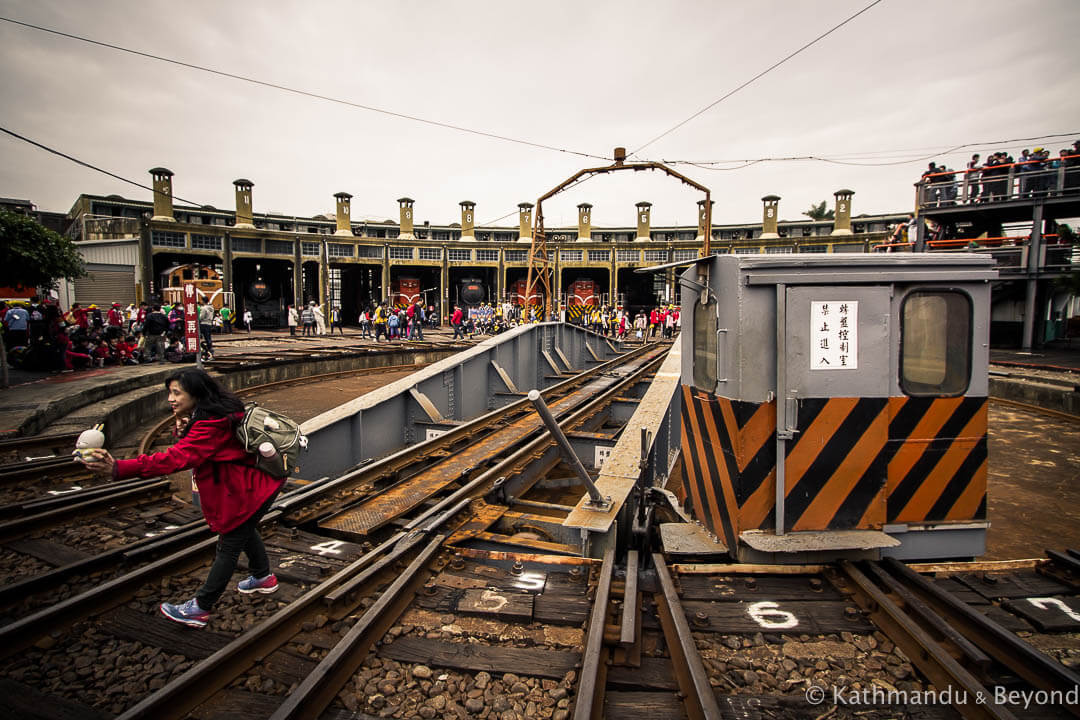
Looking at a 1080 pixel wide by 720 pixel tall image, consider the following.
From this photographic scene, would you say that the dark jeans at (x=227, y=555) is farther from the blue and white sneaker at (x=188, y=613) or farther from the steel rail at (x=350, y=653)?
the steel rail at (x=350, y=653)

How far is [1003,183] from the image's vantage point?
2027 centimetres

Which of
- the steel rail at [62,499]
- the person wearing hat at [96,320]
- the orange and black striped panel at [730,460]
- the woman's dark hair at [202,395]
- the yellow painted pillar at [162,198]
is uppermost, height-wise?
the yellow painted pillar at [162,198]

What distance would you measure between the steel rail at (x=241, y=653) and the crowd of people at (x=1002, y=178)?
26.3 m

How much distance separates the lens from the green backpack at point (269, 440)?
304cm

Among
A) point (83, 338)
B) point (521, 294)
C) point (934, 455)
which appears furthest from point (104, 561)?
point (521, 294)

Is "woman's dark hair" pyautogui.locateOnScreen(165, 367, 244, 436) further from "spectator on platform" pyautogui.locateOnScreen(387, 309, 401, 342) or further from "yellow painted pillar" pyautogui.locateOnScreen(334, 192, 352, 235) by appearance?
"yellow painted pillar" pyautogui.locateOnScreen(334, 192, 352, 235)

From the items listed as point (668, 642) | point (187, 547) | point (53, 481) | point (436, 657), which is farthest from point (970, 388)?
point (53, 481)

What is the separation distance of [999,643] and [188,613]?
4.53 m

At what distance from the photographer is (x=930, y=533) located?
3660 mm

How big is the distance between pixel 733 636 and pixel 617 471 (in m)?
2.17

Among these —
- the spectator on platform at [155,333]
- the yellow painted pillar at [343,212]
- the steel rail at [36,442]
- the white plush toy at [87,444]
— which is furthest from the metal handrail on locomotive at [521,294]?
the white plush toy at [87,444]

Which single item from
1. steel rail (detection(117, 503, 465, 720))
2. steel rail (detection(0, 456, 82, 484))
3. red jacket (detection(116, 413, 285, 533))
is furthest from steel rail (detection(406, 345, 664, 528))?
steel rail (detection(0, 456, 82, 484))

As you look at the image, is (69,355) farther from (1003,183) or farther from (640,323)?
(1003,183)

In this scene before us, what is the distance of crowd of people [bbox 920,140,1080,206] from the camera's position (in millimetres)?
19078
